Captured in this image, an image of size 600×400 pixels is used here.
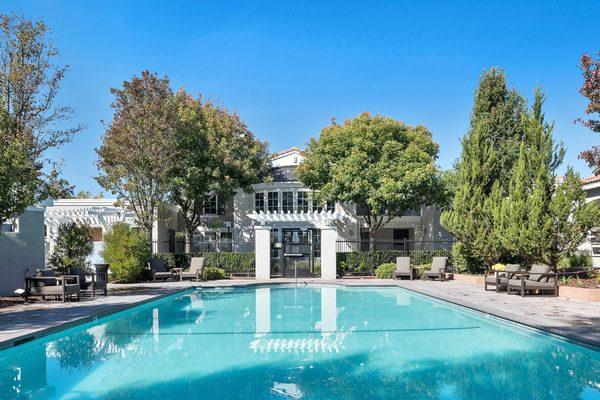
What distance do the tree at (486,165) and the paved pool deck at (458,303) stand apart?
334cm

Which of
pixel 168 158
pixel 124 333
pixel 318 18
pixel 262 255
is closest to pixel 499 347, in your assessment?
pixel 124 333

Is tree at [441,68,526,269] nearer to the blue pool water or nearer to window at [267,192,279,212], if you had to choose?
the blue pool water

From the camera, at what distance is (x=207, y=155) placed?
27.0 m

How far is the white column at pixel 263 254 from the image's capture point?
77.3 feet

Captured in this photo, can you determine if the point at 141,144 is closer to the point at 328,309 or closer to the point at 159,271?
the point at 159,271

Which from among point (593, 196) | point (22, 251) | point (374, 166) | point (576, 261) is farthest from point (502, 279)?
point (22, 251)

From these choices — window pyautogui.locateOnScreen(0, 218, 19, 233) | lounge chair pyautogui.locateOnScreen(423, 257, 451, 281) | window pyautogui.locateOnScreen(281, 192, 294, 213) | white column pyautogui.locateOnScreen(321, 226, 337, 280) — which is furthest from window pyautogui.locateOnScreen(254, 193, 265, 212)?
window pyautogui.locateOnScreen(0, 218, 19, 233)

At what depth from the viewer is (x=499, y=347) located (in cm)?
880

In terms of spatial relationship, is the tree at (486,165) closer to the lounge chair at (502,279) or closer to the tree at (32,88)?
the lounge chair at (502,279)

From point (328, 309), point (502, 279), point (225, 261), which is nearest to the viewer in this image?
point (328, 309)

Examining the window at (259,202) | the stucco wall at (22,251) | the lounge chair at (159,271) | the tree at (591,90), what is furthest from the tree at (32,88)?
the window at (259,202)

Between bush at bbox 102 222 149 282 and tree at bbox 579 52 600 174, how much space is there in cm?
1674

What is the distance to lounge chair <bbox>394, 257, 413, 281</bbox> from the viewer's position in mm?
21941

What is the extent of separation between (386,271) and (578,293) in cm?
1036
